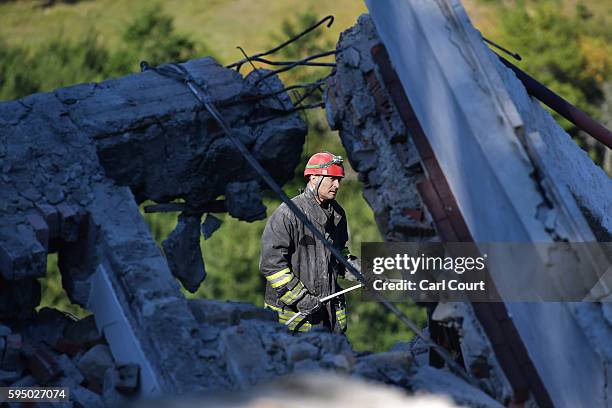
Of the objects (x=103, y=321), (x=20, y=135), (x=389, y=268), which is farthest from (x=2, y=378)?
(x=389, y=268)

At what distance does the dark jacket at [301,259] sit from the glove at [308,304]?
0.15 feet

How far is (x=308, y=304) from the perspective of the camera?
19.9 ft

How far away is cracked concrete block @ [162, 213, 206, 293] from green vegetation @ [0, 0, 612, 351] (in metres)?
10.3

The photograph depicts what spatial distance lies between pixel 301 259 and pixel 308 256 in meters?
0.05

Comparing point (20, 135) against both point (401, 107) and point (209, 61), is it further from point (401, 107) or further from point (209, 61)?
point (401, 107)

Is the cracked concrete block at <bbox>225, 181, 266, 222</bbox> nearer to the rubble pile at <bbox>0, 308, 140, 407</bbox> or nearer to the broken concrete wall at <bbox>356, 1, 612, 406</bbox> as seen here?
the rubble pile at <bbox>0, 308, 140, 407</bbox>

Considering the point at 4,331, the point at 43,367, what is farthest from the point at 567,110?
the point at 4,331

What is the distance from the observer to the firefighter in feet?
19.6

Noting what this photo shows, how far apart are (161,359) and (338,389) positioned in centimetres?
103

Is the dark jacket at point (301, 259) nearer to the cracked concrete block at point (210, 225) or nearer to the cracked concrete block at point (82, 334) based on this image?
the cracked concrete block at point (82, 334)

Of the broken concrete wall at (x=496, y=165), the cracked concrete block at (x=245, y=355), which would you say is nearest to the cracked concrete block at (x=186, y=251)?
the cracked concrete block at (x=245, y=355)

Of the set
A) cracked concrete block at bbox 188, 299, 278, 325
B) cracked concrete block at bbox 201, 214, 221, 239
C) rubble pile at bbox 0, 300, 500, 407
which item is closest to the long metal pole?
rubble pile at bbox 0, 300, 500, 407

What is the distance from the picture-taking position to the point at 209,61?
24.3 ft

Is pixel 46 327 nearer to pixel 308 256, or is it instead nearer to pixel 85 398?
pixel 85 398
